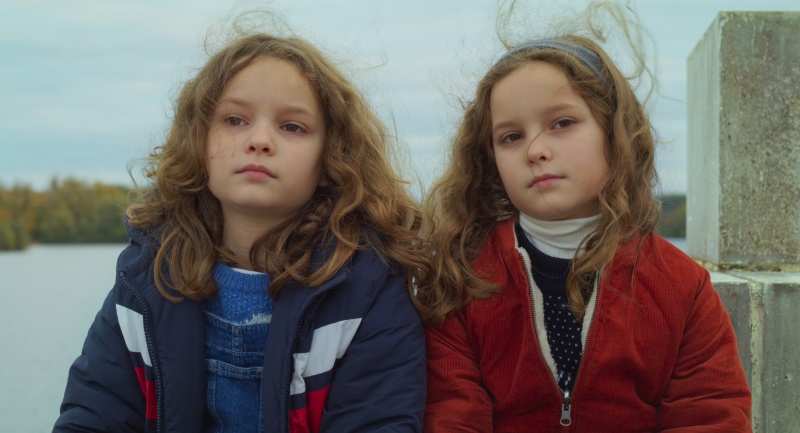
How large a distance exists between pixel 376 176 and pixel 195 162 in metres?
0.61

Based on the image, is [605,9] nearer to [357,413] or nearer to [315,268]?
[315,268]

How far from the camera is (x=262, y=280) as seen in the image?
246cm

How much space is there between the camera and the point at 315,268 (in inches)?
94.7

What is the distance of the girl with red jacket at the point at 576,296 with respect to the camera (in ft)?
7.39

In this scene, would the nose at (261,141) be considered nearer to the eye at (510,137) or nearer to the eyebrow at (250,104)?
the eyebrow at (250,104)

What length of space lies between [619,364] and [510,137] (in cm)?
75

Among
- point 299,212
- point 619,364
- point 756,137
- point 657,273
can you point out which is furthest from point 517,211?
point 756,137

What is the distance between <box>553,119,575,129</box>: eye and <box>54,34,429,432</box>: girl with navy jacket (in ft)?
1.98

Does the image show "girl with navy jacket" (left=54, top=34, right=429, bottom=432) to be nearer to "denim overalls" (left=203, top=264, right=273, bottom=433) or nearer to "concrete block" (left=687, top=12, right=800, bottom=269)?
"denim overalls" (left=203, top=264, right=273, bottom=433)

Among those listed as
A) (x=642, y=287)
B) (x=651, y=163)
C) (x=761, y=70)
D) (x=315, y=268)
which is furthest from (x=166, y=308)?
(x=761, y=70)

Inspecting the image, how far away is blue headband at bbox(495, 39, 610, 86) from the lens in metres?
2.37

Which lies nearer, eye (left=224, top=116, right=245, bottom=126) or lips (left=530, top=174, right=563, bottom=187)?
lips (left=530, top=174, right=563, bottom=187)

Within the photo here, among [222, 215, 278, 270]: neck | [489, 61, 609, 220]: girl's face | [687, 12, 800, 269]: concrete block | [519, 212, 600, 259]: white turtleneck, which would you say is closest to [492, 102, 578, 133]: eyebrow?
[489, 61, 609, 220]: girl's face

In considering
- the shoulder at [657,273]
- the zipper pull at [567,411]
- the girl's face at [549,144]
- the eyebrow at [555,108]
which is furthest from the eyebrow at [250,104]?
the zipper pull at [567,411]
